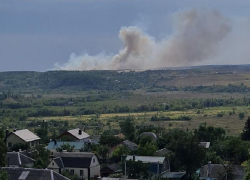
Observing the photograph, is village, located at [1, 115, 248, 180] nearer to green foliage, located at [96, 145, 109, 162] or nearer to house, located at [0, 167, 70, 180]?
green foliage, located at [96, 145, 109, 162]

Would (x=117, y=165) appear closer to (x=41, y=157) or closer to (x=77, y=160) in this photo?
(x=77, y=160)

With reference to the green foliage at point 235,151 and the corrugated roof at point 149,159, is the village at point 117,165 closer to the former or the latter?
the corrugated roof at point 149,159

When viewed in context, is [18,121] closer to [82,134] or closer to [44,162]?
[82,134]

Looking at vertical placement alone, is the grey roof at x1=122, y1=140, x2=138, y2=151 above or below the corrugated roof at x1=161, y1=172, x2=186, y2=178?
above

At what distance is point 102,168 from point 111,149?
1241 cm

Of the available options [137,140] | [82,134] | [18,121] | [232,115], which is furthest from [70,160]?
[232,115]

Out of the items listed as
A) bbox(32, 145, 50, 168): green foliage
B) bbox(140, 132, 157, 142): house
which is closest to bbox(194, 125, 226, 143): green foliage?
bbox(140, 132, 157, 142): house

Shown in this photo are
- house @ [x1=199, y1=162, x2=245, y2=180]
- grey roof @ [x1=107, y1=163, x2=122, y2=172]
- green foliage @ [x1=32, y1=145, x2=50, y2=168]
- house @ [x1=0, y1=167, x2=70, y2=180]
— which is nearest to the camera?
house @ [x1=0, y1=167, x2=70, y2=180]

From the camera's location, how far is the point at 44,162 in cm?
6025

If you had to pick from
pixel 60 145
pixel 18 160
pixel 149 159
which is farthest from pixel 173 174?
pixel 60 145

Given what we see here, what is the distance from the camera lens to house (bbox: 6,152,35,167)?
59375 mm

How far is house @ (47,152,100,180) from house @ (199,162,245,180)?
10.3m

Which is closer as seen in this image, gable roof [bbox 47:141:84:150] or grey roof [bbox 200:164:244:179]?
grey roof [bbox 200:164:244:179]

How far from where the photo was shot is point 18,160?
5981 cm
